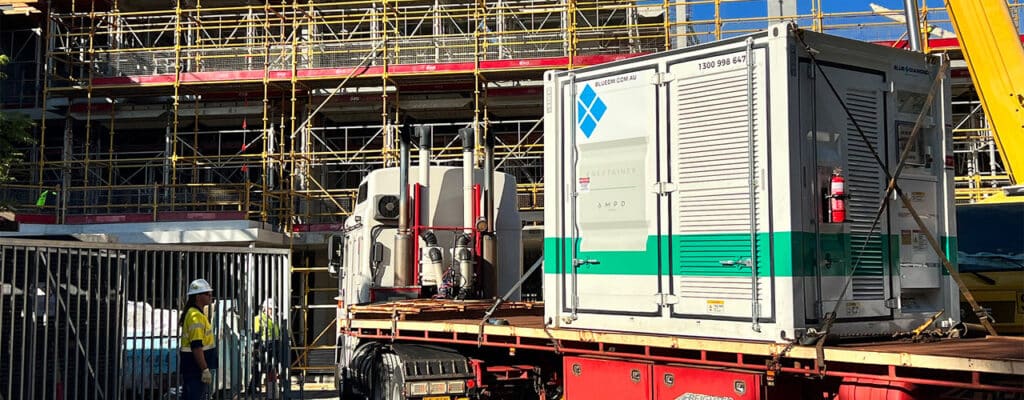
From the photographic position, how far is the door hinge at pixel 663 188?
7.54m

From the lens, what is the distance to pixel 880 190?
24.3ft

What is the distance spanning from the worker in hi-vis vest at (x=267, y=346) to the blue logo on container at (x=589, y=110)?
13.6 feet

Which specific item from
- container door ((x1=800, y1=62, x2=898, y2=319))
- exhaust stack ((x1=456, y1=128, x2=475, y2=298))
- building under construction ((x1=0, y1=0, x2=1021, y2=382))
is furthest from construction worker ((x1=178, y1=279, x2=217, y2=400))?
building under construction ((x1=0, y1=0, x2=1021, y2=382))

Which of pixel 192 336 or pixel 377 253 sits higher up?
pixel 377 253

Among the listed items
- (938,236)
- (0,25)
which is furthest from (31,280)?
(0,25)

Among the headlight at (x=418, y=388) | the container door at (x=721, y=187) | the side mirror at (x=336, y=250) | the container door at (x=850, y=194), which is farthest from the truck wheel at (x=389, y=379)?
the container door at (x=850, y=194)

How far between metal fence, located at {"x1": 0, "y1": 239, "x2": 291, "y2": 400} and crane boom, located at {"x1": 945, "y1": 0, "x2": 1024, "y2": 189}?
296 inches

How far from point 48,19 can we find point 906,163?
77.9 feet

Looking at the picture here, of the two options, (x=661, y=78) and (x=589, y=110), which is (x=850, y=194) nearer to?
(x=661, y=78)

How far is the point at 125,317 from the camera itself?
890 centimetres

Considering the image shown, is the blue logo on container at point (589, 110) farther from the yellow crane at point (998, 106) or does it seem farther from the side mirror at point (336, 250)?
the side mirror at point (336, 250)

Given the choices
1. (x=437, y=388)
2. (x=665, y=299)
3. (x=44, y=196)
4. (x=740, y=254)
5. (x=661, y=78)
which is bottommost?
(x=437, y=388)

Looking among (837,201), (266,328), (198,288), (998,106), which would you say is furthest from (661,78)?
(266,328)

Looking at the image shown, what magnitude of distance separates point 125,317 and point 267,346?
6.14 feet
